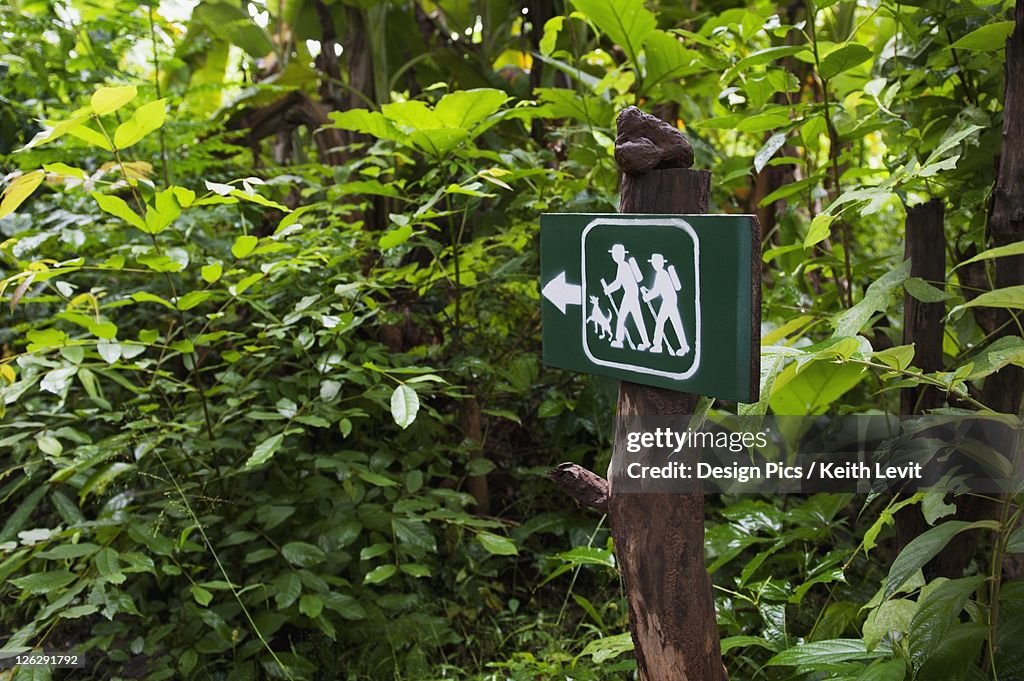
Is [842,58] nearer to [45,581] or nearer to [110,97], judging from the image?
[110,97]

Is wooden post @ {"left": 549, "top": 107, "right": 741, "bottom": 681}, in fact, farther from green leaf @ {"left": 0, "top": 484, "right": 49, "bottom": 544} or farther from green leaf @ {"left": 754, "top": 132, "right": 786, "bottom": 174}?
green leaf @ {"left": 0, "top": 484, "right": 49, "bottom": 544}

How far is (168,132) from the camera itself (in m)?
1.95

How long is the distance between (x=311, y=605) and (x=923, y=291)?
1.01 metres

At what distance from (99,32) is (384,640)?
1.84m

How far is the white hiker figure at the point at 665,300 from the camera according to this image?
915mm

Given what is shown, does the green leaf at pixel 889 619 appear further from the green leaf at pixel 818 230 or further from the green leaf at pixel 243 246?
the green leaf at pixel 243 246

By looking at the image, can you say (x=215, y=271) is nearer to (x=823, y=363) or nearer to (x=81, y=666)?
(x=81, y=666)

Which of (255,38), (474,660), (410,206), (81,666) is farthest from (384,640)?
(255,38)

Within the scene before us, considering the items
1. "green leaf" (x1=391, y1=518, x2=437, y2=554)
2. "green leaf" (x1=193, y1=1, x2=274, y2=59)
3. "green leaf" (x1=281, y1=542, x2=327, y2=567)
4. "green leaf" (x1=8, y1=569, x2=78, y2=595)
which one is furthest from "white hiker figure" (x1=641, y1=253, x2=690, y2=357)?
"green leaf" (x1=193, y1=1, x2=274, y2=59)

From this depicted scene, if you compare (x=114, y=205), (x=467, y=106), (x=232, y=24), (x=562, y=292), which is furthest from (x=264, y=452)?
(x=232, y=24)

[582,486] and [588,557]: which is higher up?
[582,486]

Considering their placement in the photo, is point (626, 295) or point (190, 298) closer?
point (626, 295)

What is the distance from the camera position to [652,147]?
3.17 feet

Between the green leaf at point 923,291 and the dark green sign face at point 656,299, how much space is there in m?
0.34
